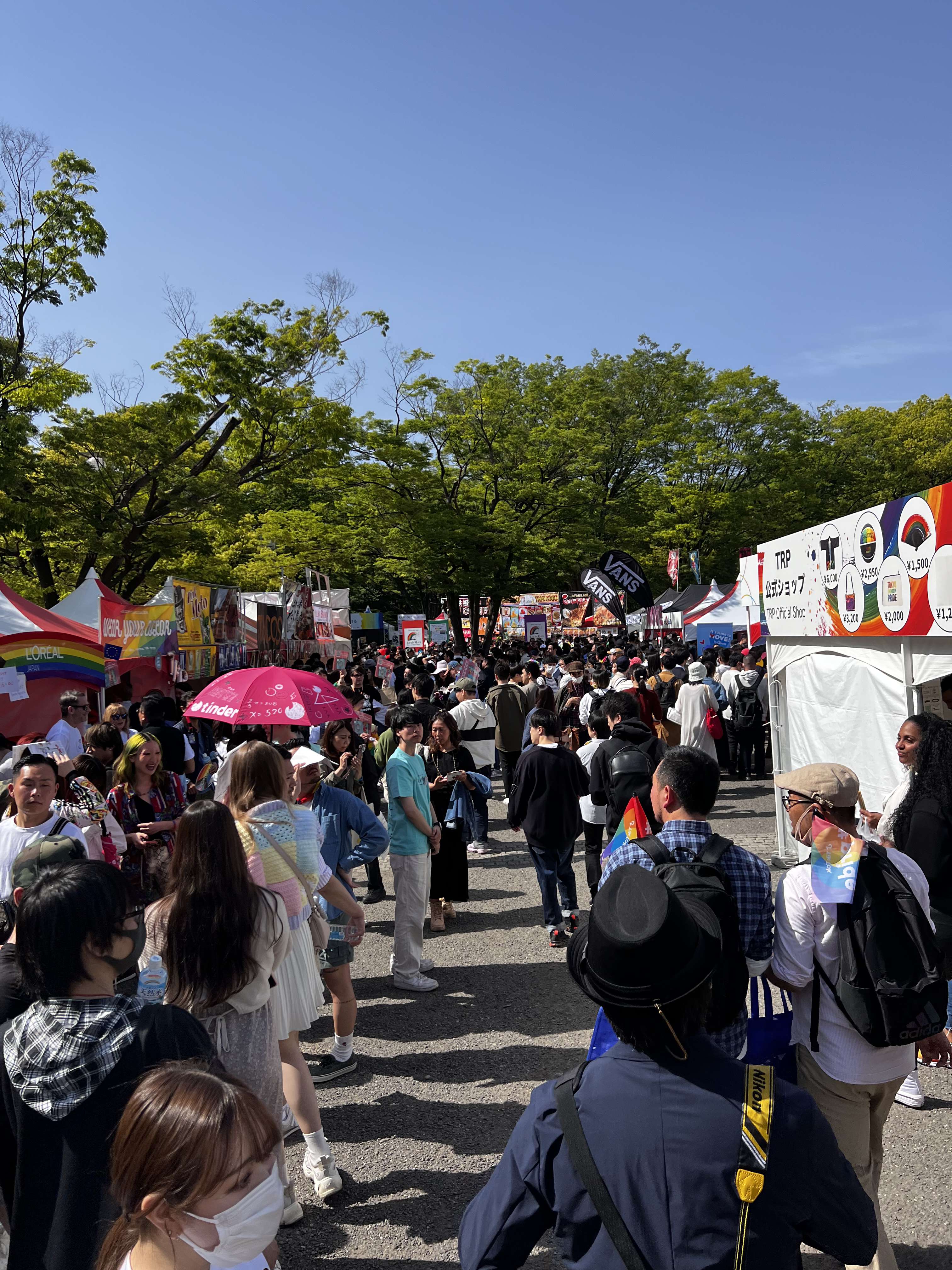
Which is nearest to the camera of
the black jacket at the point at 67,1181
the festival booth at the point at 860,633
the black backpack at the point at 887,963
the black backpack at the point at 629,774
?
the black jacket at the point at 67,1181

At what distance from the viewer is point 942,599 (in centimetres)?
549

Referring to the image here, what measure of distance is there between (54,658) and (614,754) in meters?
6.88

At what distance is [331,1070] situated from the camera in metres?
4.85

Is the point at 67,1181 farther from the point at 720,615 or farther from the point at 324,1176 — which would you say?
the point at 720,615

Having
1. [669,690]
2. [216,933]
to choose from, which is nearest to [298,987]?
[216,933]

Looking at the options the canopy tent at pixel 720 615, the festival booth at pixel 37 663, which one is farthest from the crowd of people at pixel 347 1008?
the canopy tent at pixel 720 615

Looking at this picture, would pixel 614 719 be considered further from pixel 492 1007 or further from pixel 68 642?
pixel 68 642

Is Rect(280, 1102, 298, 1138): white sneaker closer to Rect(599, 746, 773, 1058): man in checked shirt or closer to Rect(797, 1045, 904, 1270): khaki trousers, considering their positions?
Rect(599, 746, 773, 1058): man in checked shirt

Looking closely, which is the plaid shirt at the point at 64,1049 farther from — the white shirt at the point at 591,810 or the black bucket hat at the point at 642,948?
the white shirt at the point at 591,810

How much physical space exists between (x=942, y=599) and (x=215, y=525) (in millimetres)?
15336

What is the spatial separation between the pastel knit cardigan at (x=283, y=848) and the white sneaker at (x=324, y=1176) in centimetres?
98

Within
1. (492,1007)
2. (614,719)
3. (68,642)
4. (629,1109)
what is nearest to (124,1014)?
(629,1109)

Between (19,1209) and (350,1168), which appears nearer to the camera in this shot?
(19,1209)

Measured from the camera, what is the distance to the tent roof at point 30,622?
9.74 metres
